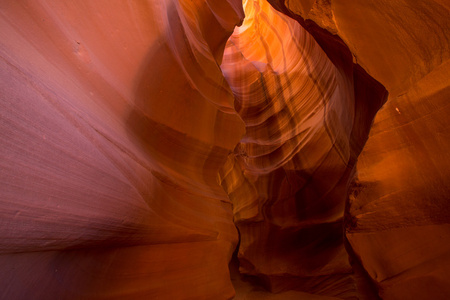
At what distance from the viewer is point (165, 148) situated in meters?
2.46

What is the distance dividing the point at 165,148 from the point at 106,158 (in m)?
0.92

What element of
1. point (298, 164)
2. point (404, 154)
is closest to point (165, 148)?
point (404, 154)

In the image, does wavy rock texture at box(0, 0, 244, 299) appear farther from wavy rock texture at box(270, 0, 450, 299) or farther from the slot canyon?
wavy rock texture at box(270, 0, 450, 299)

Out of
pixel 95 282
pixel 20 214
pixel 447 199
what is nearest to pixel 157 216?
pixel 95 282

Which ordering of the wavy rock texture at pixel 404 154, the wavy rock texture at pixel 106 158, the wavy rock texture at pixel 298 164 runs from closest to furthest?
the wavy rock texture at pixel 106 158
the wavy rock texture at pixel 404 154
the wavy rock texture at pixel 298 164

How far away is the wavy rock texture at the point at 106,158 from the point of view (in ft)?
3.95

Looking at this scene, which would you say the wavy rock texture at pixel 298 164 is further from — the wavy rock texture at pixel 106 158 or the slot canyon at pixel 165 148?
the wavy rock texture at pixel 106 158

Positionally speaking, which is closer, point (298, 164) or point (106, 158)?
point (106, 158)

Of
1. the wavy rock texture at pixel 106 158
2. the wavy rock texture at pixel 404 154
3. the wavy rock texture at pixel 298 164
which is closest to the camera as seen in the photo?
the wavy rock texture at pixel 106 158

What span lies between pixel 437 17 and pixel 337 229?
3.36m

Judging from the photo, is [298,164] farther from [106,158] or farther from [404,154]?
[106,158]

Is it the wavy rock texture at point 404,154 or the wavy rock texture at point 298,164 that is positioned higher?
the wavy rock texture at point 404,154

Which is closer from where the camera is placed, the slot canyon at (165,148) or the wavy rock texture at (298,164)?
the slot canyon at (165,148)

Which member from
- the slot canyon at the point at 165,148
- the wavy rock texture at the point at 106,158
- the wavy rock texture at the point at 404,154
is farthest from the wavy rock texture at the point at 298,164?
the wavy rock texture at the point at 106,158
